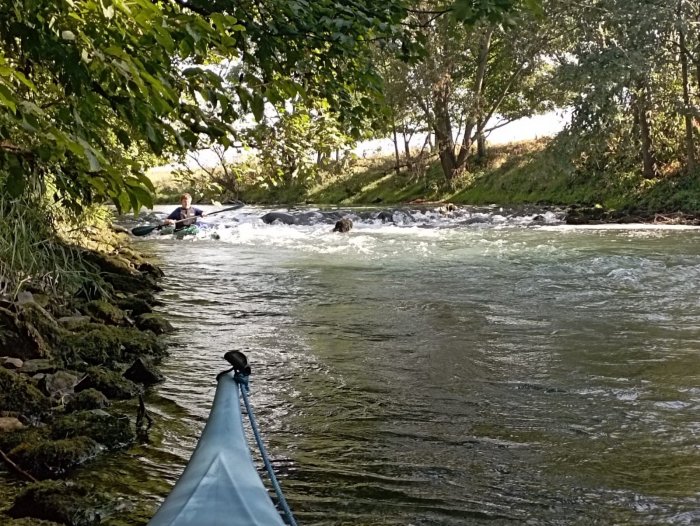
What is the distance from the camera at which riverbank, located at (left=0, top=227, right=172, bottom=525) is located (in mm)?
3359

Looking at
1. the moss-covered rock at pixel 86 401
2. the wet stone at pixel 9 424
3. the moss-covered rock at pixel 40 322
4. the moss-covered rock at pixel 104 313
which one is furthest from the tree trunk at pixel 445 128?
the wet stone at pixel 9 424

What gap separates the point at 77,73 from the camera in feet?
7.43

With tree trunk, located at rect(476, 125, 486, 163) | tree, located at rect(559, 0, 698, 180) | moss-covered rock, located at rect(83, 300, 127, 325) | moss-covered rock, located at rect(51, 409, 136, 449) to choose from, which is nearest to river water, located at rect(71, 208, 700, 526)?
moss-covered rock, located at rect(51, 409, 136, 449)

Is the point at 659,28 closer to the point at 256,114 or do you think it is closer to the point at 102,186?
the point at 256,114

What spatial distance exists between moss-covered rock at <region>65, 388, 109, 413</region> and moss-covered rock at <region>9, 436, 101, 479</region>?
2.46 feet

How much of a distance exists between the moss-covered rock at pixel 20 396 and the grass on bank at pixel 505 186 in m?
10.4

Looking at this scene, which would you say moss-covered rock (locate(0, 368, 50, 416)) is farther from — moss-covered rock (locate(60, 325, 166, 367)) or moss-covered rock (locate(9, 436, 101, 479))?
moss-covered rock (locate(60, 325, 166, 367))

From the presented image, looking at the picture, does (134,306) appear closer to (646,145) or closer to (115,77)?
(115,77)

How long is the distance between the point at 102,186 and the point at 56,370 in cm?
357

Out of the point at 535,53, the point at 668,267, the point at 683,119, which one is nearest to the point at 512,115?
the point at 535,53

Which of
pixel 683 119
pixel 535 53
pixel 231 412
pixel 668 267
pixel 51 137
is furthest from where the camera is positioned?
pixel 535 53

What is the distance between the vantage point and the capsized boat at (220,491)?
6.71ft

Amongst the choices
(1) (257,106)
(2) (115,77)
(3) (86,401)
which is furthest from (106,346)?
(2) (115,77)

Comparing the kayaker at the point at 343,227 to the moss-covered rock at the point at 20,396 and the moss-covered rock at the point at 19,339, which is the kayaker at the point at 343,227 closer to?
the moss-covered rock at the point at 19,339
